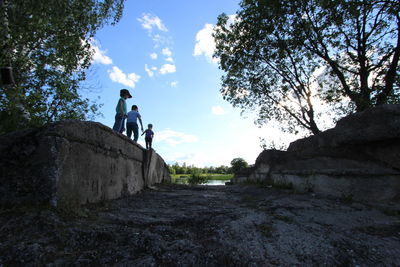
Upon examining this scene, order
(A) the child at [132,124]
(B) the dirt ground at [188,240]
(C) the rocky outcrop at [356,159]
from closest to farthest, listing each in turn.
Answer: (B) the dirt ground at [188,240] < (C) the rocky outcrop at [356,159] < (A) the child at [132,124]

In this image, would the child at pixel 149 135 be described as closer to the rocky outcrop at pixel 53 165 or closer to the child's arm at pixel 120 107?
the child's arm at pixel 120 107

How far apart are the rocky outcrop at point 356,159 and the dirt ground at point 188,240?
38.7 inches

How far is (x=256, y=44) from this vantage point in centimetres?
1035

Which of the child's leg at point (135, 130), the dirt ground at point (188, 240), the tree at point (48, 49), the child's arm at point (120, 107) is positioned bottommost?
the dirt ground at point (188, 240)

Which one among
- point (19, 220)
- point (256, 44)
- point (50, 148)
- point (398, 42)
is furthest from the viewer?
point (256, 44)

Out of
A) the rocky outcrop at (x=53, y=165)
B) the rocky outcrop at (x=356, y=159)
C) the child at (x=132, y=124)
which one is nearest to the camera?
the rocky outcrop at (x=53, y=165)

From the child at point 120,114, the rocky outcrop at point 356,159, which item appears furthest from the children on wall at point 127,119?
the rocky outcrop at point 356,159

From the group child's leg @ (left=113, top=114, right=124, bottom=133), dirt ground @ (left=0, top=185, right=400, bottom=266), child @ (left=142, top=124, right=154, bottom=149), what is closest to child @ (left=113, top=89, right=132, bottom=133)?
child's leg @ (left=113, top=114, right=124, bottom=133)

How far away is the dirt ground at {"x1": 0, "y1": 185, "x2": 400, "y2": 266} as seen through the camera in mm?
1461

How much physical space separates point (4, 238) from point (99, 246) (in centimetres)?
65

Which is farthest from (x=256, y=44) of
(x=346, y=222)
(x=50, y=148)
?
(x=50, y=148)

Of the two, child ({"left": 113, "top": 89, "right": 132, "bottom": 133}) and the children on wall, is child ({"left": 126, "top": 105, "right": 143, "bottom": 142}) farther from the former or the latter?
child ({"left": 113, "top": 89, "right": 132, "bottom": 133})

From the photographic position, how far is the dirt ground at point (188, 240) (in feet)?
4.79

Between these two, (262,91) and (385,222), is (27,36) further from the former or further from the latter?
(262,91)
